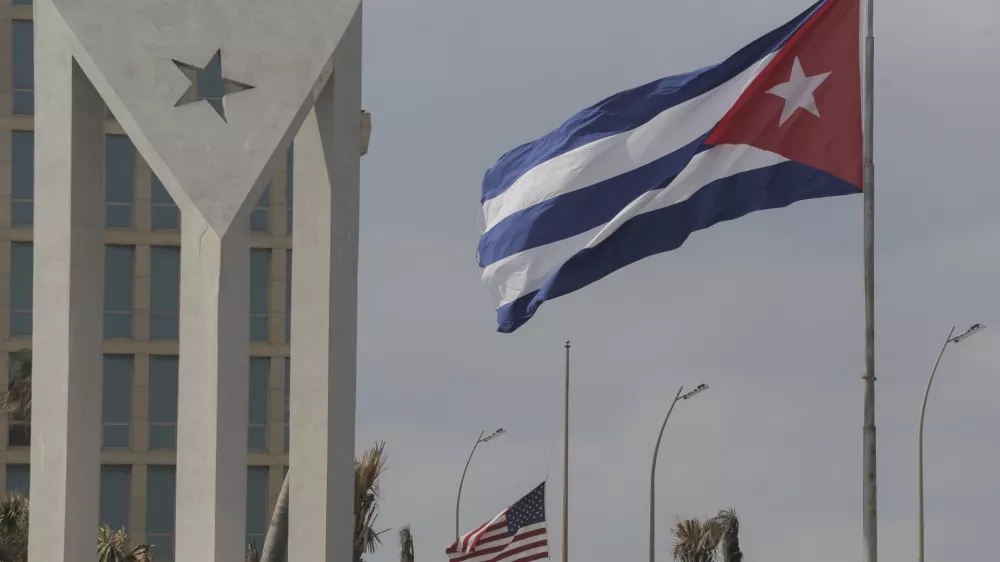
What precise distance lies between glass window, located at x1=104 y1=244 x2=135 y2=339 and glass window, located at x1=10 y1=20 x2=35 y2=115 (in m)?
4.42

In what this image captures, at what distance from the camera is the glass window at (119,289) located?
2073 inches

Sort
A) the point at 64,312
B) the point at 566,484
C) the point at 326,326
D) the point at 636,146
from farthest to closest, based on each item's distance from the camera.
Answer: the point at 566,484
the point at 636,146
the point at 326,326
the point at 64,312

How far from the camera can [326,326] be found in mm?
18750

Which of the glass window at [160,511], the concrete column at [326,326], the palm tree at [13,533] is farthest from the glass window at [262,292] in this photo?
the concrete column at [326,326]

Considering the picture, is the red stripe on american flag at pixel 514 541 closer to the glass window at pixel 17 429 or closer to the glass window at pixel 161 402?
the glass window at pixel 161 402

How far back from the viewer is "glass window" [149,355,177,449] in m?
52.4

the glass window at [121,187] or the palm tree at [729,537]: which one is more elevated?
the glass window at [121,187]

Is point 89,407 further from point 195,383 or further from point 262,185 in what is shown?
point 262,185

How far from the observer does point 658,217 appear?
19.4m

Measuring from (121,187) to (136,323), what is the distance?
3632 mm

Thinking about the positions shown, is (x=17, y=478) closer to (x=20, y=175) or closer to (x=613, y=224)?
(x=20, y=175)

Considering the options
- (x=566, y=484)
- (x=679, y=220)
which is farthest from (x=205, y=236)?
(x=566, y=484)

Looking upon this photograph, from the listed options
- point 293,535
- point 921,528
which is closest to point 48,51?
point 293,535

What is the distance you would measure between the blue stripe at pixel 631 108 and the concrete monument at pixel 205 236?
1.86m
